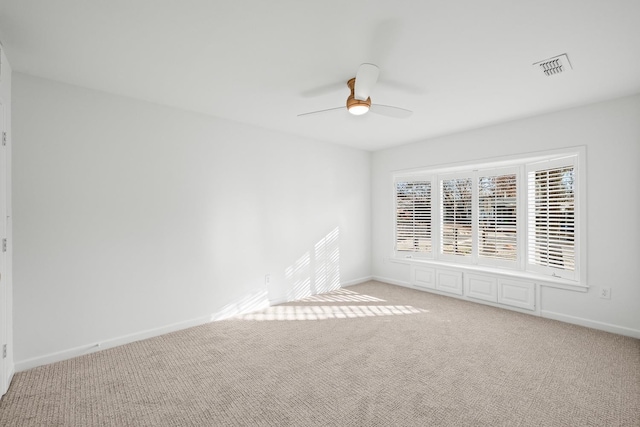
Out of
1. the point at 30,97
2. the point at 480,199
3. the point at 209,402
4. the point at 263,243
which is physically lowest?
the point at 209,402

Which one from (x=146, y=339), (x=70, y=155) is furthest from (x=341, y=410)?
(x=70, y=155)

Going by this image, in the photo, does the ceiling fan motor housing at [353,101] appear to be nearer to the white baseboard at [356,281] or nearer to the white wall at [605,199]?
the white wall at [605,199]

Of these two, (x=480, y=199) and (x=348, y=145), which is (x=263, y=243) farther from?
(x=480, y=199)

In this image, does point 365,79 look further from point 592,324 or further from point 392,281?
point 392,281

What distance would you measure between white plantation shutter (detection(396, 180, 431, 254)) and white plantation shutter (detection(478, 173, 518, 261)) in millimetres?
875

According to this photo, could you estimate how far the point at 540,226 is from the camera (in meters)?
4.33

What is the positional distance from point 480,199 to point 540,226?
0.93 m

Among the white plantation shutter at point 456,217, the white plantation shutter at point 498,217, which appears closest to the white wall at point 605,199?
the white plantation shutter at point 498,217

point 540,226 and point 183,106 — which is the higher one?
point 183,106

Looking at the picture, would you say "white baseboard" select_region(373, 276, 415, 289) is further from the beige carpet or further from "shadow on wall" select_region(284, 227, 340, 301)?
the beige carpet

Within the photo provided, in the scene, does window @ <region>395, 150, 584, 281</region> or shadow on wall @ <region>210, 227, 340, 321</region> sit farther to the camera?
shadow on wall @ <region>210, 227, 340, 321</region>

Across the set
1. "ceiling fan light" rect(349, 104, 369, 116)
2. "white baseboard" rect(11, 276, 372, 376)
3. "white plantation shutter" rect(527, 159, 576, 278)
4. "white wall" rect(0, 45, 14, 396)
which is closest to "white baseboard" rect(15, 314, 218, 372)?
"white baseboard" rect(11, 276, 372, 376)

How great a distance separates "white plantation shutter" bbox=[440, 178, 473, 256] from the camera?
5.19 meters

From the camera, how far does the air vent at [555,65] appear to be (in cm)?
259
